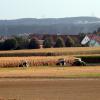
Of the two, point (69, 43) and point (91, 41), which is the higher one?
point (69, 43)

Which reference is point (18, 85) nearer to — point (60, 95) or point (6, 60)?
point (60, 95)

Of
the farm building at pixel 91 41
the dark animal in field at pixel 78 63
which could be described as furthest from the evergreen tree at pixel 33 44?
the dark animal in field at pixel 78 63

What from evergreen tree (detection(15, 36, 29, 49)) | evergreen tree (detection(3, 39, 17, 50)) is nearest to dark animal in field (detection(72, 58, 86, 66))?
evergreen tree (detection(3, 39, 17, 50))

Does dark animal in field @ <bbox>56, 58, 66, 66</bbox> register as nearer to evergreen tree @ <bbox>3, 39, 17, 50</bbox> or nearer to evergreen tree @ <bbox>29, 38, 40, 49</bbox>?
evergreen tree @ <bbox>3, 39, 17, 50</bbox>

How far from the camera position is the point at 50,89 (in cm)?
2334

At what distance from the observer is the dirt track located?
20.2 meters

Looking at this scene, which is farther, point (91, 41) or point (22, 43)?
point (91, 41)

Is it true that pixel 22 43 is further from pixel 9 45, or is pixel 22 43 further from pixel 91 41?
pixel 91 41

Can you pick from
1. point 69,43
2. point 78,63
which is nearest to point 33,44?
point 69,43

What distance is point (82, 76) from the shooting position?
30.0m

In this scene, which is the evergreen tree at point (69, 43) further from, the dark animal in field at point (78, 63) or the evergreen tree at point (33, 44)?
the dark animal in field at point (78, 63)

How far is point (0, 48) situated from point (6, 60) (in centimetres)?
3385

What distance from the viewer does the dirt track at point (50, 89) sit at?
2023 centimetres

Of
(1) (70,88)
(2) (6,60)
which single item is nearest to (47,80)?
(1) (70,88)
